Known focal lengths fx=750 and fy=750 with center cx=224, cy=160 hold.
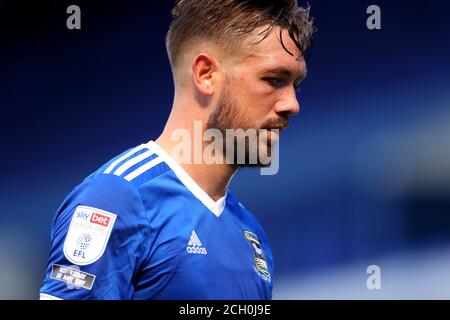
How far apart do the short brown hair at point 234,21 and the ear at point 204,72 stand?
2.3 inches

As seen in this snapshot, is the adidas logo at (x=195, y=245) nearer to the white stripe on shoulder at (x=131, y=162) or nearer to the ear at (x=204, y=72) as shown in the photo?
the white stripe on shoulder at (x=131, y=162)

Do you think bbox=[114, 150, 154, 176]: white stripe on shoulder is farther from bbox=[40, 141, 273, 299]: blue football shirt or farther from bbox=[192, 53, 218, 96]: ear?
bbox=[192, 53, 218, 96]: ear

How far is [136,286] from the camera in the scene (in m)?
1.78

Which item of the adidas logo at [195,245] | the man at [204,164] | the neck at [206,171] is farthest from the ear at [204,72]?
the adidas logo at [195,245]

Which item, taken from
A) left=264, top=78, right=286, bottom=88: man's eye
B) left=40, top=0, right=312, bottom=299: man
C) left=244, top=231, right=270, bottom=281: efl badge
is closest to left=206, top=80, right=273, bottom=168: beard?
left=40, top=0, right=312, bottom=299: man

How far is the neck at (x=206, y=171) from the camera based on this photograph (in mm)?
2041

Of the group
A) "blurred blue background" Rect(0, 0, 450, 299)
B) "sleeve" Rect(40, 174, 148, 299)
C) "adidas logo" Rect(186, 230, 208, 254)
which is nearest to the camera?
"sleeve" Rect(40, 174, 148, 299)

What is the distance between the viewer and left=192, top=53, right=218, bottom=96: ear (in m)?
2.05

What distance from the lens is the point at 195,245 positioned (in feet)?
6.18

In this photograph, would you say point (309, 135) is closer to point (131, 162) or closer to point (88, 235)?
point (131, 162)

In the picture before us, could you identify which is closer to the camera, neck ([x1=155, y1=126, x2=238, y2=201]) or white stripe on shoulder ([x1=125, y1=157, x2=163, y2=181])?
white stripe on shoulder ([x1=125, y1=157, x2=163, y2=181])

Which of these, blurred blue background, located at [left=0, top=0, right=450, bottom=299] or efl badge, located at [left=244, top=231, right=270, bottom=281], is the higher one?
blurred blue background, located at [left=0, top=0, right=450, bottom=299]

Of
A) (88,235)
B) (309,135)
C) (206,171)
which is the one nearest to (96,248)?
(88,235)
